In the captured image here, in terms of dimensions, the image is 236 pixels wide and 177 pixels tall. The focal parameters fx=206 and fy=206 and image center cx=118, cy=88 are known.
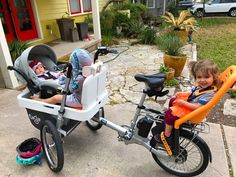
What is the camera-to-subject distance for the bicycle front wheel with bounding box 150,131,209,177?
72.3 inches

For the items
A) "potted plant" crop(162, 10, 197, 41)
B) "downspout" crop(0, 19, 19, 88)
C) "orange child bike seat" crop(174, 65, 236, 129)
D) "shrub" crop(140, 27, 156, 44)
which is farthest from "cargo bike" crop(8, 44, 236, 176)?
"potted plant" crop(162, 10, 197, 41)

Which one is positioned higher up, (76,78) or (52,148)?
(76,78)

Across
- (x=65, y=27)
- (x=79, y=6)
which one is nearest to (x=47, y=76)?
(x=65, y=27)

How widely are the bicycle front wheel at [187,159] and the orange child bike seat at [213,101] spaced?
0.25 meters

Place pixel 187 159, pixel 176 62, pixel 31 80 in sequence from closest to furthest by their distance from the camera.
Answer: pixel 187 159, pixel 31 80, pixel 176 62

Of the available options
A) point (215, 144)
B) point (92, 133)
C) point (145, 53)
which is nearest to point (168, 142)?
point (215, 144)

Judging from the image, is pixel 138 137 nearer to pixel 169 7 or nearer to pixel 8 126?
pixel 8 126

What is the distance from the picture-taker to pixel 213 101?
1489 mm

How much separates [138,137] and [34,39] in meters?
5.71

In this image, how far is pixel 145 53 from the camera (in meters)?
6.23

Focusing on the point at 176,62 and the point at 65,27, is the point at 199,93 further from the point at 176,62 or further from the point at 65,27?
the point at 65,27

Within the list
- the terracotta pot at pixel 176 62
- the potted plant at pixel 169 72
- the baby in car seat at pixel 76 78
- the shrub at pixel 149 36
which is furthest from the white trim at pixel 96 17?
the baby in car seat at pixel 76 78

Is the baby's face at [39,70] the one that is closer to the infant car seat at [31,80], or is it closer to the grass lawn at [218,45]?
the infant car seat at [31,80]

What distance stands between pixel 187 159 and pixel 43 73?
6.22 feet
